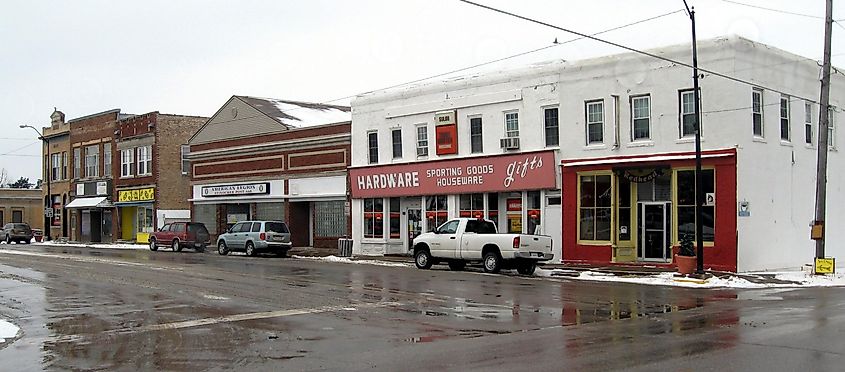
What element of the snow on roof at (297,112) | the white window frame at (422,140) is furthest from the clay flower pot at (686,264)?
the snow on roof at (297,112)

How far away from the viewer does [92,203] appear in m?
60.5

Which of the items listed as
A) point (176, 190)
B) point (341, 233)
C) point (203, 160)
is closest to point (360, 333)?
point (341, 233)

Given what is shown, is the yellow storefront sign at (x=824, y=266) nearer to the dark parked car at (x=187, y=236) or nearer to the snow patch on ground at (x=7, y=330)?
the snow patch on ground at (x=7, y=330)

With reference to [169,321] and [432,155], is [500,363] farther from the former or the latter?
[432,155]

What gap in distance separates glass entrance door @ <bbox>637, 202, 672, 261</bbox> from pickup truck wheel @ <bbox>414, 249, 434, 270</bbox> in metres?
7.24

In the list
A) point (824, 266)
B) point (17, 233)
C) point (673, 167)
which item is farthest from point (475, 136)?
point (17, 233)

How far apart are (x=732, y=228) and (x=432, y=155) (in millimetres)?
13616

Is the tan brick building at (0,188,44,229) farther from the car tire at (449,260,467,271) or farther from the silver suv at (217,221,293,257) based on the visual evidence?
the car tire at (449,260,467,271)

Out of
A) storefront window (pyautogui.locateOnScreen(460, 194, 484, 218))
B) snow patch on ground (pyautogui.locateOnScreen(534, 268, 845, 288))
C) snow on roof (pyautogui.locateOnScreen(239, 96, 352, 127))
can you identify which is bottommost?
snow patch on ground (pyautogui.locateOnScreen(534, 268, 845, 288))

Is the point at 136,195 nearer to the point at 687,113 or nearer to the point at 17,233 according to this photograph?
the point at 17,233

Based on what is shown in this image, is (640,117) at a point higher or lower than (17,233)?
higher

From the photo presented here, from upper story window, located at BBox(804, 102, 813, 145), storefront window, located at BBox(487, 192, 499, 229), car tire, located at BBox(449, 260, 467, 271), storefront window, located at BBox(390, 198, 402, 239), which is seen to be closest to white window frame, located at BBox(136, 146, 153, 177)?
storefront window, located at BBox(390, 198, 402, 239)

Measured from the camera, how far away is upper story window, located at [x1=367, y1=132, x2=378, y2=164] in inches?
1531

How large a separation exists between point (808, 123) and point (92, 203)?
159 feet
